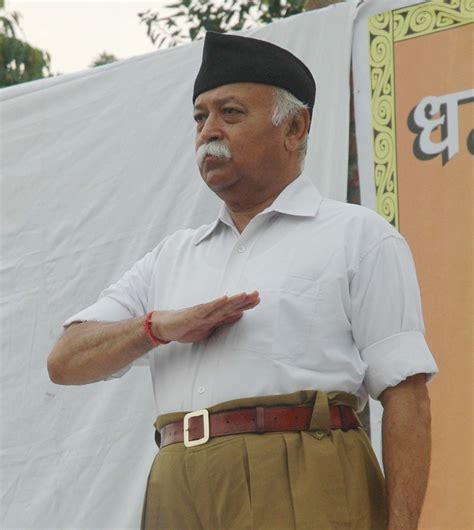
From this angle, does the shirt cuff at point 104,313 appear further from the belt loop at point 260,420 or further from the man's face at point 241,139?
the belt loop at point 260,420

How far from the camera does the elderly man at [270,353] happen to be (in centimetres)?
200

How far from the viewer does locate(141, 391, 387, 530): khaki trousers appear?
77.9 inches

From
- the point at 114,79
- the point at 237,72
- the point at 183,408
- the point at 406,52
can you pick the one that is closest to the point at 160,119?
the point at 114,79

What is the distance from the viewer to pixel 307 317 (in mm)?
2072

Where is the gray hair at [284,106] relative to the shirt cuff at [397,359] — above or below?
above

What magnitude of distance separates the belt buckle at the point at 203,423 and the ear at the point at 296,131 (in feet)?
1.91

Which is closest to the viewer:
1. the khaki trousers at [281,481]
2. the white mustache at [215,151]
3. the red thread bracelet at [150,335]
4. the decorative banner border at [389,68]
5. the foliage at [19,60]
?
the khaki trousers at [281,481]

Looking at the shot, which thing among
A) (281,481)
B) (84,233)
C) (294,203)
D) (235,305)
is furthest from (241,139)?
(84,233)

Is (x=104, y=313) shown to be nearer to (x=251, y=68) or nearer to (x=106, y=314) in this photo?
(x=106, y=314)

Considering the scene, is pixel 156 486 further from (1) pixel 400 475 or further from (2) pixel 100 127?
(2) pixel 100 127

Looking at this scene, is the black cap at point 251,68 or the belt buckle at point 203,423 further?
the black cap at point 251,68

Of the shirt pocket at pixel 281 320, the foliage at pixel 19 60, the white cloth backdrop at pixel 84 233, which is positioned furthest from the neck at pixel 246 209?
the foliage at pixel 19 60

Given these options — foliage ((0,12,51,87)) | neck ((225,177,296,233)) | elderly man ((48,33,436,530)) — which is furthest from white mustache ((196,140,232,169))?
foliage ((0,12,51,87))

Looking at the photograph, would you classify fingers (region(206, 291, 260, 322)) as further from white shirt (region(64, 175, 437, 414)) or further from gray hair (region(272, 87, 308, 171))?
gray hair (region(272, 87, 308, 171))
